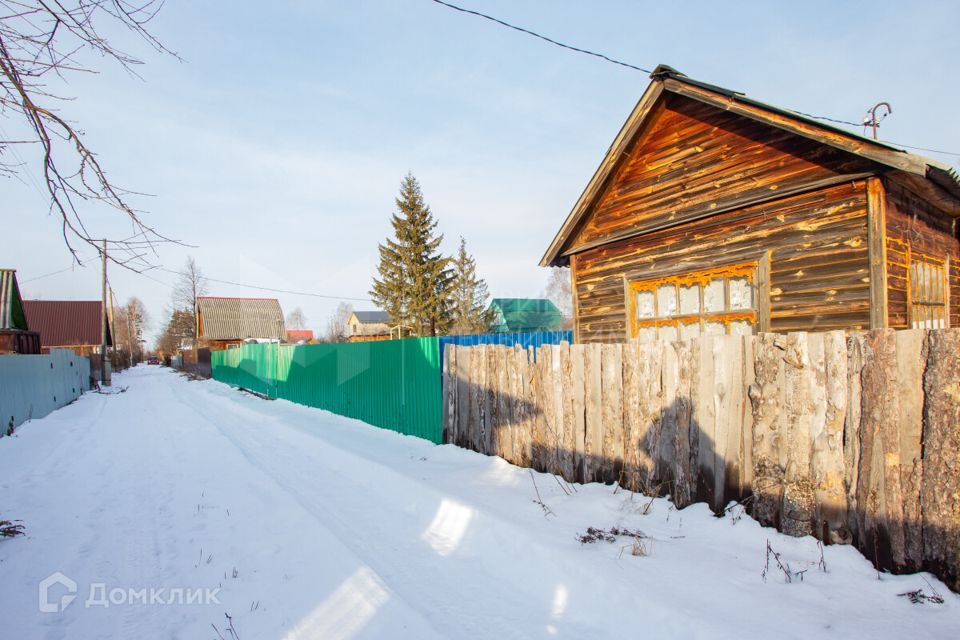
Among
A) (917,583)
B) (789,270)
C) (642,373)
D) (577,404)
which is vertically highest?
(789,270)

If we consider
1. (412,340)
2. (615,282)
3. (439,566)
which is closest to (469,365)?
(412,340)

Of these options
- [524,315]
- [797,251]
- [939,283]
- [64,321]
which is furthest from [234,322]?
[939,283]

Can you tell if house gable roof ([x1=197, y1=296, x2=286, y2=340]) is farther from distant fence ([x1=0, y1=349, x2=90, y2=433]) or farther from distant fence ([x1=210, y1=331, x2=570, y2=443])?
distant fence ([x1=210, y1=331, x2=570, y2=443])

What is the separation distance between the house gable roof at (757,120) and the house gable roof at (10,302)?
30900 millimetres

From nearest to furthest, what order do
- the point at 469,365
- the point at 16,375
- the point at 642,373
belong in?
the point at 642,373 < the point at 469,365 < the point at 16,375

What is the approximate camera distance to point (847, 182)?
5.56 m

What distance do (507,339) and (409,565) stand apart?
5987 millimetres

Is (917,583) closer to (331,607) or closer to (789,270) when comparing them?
(331,607)

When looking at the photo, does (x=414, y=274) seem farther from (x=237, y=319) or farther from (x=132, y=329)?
(x=132, y=329)

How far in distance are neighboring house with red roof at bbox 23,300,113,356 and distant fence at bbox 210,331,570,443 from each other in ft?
125

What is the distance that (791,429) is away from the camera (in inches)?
140

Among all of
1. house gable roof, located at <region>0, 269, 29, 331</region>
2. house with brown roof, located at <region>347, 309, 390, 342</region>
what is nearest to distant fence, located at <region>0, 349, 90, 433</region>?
house gable roof, located at <region>0, 269, 29, 331</region>

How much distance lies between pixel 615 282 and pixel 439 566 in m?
5.99

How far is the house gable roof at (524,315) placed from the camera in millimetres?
47281
